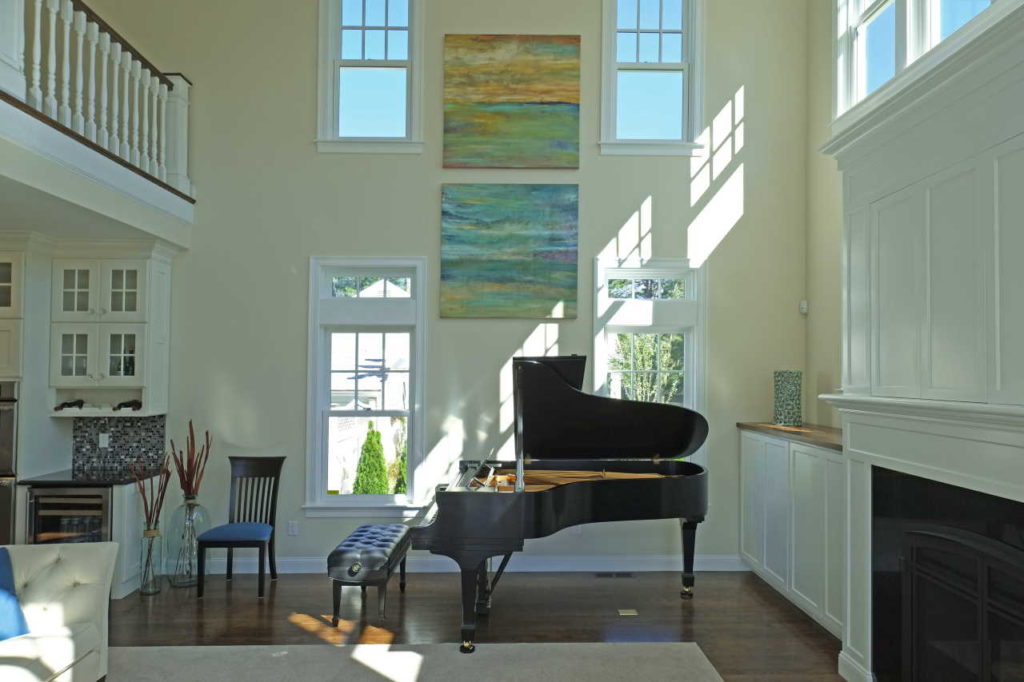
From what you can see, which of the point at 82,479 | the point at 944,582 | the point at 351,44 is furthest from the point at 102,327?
the point at 944,582

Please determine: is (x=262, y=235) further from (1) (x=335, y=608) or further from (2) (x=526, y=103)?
(1) (x=335, y=608)

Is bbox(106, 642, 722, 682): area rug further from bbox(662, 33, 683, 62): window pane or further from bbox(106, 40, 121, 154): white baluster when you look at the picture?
bbox(662, 33, 683, 62): window pane

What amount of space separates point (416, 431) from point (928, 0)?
4.38 m

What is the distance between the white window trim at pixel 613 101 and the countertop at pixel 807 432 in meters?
2.22

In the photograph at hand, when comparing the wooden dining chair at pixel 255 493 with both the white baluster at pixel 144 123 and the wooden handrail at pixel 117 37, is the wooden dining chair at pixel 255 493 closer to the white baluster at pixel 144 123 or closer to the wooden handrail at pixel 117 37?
the white baluster at pixel 144 123

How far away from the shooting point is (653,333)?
6.43 meters

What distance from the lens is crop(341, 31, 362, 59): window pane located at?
251 inches

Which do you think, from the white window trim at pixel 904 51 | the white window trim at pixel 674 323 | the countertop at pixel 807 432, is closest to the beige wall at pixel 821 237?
the countertop at pixel 807 432

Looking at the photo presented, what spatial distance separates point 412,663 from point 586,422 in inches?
68.9

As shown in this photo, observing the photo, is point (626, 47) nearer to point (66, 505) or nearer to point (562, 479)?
point (562, 479)

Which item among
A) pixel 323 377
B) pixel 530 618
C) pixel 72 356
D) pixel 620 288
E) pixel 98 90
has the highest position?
pixel 98 90

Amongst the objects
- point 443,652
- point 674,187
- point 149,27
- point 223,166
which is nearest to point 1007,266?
point 443,652

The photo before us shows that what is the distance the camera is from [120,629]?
4785 millimetres

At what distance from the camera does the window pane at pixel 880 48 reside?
372 cm
